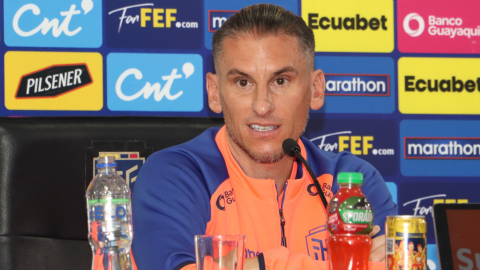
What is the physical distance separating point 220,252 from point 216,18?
166 centimetres

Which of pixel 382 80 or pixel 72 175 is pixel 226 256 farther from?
pixel 382 80

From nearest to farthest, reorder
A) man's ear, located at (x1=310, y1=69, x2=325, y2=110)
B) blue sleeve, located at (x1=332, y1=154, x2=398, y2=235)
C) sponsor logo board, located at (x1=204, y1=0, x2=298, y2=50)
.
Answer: blue sleeve, located at (x1=332, y1=154, x2=398, y2=235) → man's ear, located at (x1=310, y1=69, x2=325, y2=110) → sponsor logo board, located at (x1=204, y1=0, x2=298, y2=50)

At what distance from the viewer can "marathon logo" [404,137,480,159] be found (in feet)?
7.88

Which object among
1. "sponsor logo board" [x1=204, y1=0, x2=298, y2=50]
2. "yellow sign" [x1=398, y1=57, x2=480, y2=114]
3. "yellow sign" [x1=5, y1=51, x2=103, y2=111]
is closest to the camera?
"yellow sign" [x1=5, y1=51, x2=103, y2=111]

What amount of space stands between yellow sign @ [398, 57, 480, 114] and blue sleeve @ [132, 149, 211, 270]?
1347 millimetres

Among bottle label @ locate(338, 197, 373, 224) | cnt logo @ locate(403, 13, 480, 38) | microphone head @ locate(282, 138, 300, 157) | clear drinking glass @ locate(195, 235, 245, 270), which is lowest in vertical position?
clear drinking glass @ locate(195, 235, 245, 270)

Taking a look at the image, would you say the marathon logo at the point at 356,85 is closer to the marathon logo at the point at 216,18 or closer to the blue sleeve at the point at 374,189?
the marathon logo at the point at 216,18

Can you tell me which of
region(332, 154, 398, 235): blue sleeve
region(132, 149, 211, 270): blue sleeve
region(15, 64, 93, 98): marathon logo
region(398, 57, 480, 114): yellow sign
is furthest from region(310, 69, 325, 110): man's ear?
region(15, 64, 93, 98): marathon logo

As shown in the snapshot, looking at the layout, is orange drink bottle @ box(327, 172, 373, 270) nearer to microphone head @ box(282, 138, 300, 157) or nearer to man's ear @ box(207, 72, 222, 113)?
microphone head @ box(282, 138, 300, 157)

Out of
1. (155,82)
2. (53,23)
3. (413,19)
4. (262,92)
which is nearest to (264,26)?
(262,92)

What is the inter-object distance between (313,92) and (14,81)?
1262 mm

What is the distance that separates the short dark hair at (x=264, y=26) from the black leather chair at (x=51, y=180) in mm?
342

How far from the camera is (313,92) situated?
163 cm

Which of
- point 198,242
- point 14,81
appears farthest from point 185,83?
point 198,242
